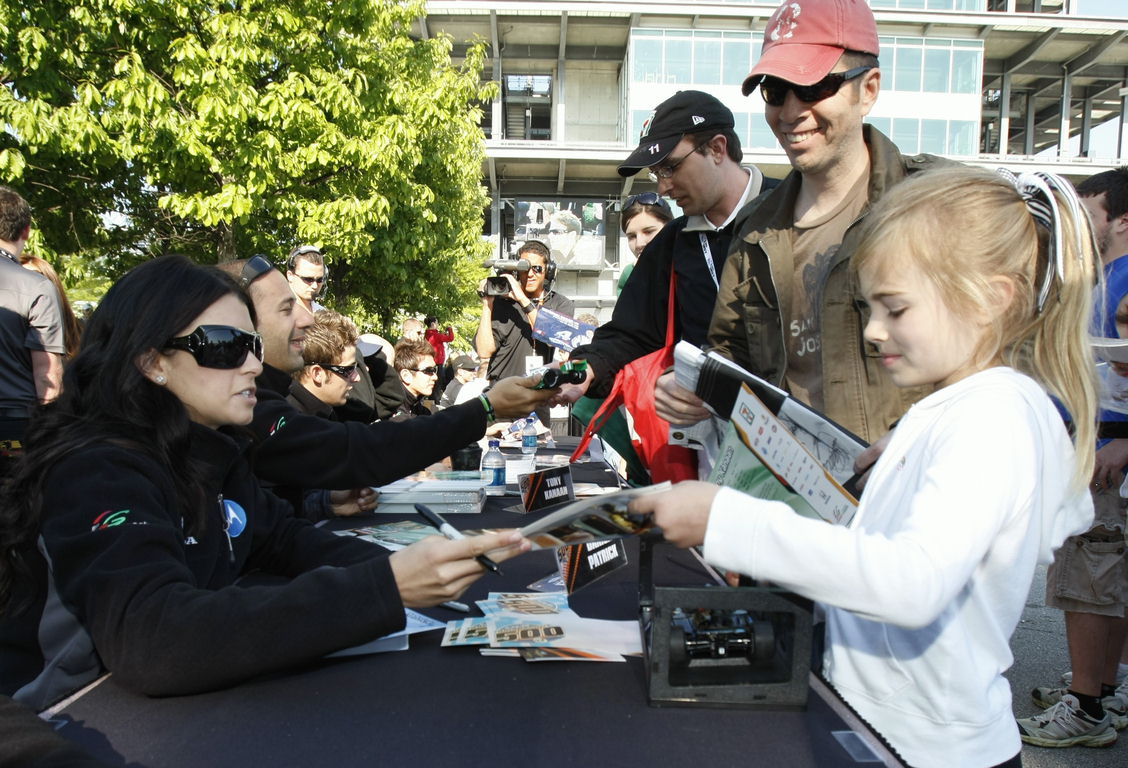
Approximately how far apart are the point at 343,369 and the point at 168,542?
2.29 meters

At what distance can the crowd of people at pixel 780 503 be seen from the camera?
3.26ft

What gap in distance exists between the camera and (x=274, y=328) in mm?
2738

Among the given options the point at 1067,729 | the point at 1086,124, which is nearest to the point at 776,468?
the point at 1067,729

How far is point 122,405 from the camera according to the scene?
4.87ft

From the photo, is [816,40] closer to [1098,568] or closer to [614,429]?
[614,429]

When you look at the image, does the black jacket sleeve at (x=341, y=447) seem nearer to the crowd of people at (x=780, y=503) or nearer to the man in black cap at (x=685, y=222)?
the crowd of people at (x=780, y=503)

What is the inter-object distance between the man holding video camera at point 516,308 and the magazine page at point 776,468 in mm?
4231

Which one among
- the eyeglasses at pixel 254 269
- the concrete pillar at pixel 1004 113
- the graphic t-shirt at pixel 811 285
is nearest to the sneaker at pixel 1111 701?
the graphic t-shirt at pixel 811 285

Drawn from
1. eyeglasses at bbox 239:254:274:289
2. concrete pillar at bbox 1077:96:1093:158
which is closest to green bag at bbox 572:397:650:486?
eyeglasses at bbox 239:254:274:289

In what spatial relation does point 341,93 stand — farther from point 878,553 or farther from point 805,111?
point 878,553

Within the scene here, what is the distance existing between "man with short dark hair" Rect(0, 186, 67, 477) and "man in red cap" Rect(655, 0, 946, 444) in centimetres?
357

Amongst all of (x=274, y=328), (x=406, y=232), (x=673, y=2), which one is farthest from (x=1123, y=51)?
(x=274, y=328)

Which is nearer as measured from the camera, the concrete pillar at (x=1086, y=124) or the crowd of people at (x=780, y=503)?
the crowd of people at (x=780, y=503)

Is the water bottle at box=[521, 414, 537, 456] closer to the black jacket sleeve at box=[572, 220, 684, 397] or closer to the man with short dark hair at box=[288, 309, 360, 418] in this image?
the man with short dark hair at box=[288, 309, 360, 418]
